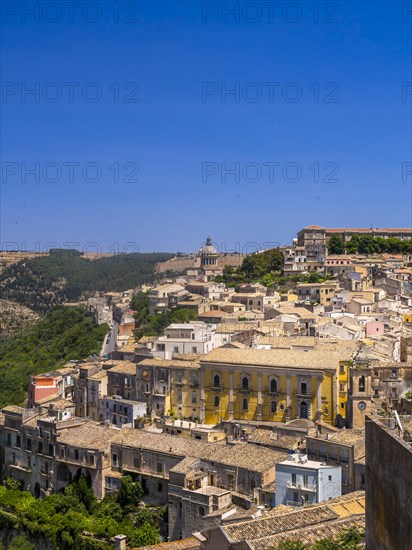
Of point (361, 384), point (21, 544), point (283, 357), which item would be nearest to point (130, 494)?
point (21, 544)

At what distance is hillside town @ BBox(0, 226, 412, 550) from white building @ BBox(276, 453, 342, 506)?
4 centimetres

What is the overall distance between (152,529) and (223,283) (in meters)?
41.4

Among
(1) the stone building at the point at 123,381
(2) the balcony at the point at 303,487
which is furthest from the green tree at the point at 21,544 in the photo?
(2) the balcony at the point at 303,487

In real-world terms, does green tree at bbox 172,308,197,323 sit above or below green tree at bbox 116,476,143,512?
above

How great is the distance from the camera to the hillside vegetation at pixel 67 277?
11325 cm

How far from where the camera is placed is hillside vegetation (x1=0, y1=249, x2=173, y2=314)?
113250mm

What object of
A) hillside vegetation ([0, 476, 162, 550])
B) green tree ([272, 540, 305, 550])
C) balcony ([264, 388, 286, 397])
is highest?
balcony ([264, 388, 286, 397])

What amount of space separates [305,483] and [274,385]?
293 inches

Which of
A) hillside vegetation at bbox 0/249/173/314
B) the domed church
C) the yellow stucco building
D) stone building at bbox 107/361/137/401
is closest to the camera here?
the yellow stucco building

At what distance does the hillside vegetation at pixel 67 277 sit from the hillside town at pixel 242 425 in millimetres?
64973

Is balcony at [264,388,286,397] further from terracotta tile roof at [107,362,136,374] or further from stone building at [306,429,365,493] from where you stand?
terracotta tile roof at [107,362,136,374]

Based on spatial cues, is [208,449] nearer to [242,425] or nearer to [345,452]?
[242,425]

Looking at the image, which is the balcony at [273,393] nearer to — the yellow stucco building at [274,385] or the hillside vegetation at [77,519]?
the yellow stucco building at [274,385]

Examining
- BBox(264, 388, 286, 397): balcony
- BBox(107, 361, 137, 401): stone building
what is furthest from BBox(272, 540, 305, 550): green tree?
BBox(107, 361, 137, 401): stone building
